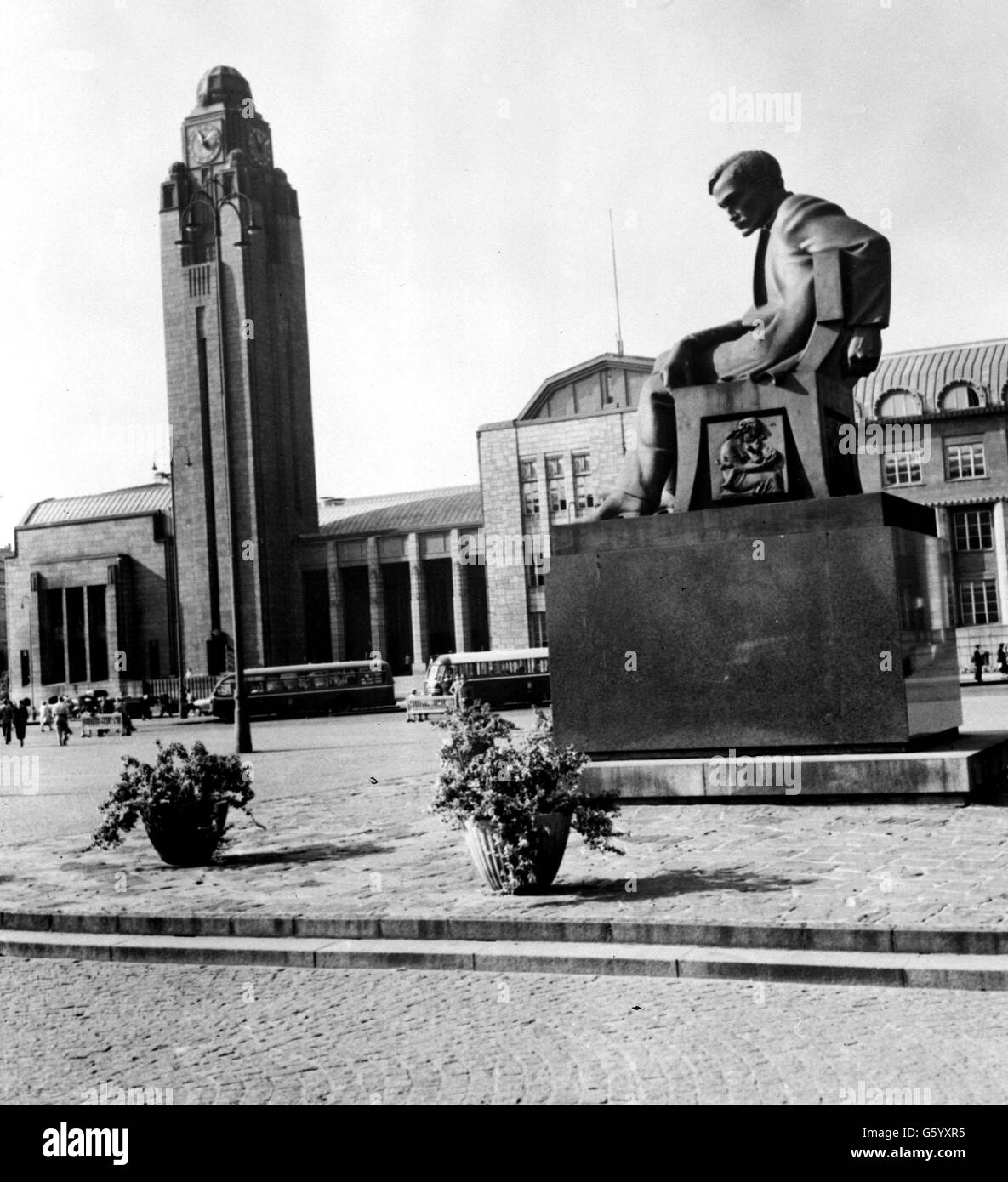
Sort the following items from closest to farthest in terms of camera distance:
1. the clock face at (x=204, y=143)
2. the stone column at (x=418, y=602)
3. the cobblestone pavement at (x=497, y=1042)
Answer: the cobblestone pavement at (x=497, y=1042), the clock face at (x=204, y=143), the stone column at (x=418, y=602)

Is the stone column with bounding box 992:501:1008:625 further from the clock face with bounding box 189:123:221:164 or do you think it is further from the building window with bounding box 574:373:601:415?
the clock face with bounding box 189:123:221:164

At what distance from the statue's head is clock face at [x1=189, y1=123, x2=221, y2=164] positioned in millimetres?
70611

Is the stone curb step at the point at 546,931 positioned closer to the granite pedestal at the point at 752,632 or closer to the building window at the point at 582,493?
the granite pedestal at the point at 752,632

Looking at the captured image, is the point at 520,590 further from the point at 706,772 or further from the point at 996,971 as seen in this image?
the point at 996,971

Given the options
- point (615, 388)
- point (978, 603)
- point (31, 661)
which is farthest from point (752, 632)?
point (31, 661)

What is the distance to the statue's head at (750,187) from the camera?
12.8m

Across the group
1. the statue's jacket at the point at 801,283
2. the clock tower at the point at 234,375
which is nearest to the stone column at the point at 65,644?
the clock tower at the point at 234,375

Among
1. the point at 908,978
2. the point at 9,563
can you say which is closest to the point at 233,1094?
the point at 908,978

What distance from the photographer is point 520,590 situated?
72.6 meters

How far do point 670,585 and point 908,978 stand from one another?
20.0ft

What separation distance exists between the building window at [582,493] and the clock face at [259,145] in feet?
90.6

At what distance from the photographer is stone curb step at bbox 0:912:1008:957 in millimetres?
6504

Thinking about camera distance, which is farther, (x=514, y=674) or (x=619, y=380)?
(x=619, y=380)

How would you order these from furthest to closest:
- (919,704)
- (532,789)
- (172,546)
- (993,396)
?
(172,546) → (993,396) → (919,704) → (532,789)
